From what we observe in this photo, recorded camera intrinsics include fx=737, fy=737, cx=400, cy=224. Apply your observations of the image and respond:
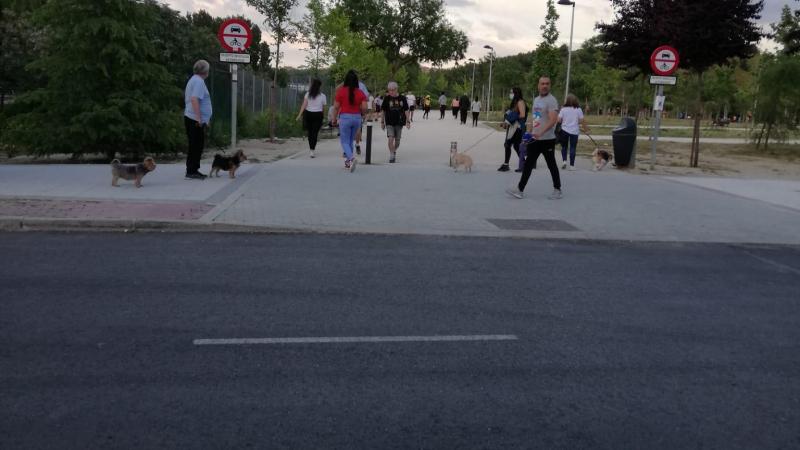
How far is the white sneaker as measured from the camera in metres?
11.7

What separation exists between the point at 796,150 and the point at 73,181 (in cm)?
2631

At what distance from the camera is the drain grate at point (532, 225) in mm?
9227

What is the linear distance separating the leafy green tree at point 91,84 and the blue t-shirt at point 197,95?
2.76 metres

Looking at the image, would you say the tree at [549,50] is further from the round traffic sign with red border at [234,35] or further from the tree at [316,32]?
the round traffic sign with red border at [234,35]

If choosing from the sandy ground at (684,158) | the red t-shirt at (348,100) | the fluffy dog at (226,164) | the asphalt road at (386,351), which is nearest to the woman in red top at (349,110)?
the red t-shirt at (348,100)

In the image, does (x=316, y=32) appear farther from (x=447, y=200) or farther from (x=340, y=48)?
(x=447, y=200)

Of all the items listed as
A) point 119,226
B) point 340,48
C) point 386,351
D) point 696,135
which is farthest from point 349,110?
point 340,48

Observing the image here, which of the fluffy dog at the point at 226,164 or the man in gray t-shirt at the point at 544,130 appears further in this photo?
the fluffy dog at the point at 226,164

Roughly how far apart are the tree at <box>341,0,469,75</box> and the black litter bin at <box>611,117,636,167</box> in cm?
5217

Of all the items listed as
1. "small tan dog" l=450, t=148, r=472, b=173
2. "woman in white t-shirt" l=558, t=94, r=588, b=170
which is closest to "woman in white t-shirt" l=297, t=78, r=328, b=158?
"small tan dog" l=450, t=148, r=472, b=173

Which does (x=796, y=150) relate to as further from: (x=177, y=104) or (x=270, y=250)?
(x=270, y=250)

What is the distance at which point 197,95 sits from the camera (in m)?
11.5

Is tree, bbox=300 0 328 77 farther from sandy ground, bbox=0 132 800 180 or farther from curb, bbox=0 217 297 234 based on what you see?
curb, bbox=0 217 297 234

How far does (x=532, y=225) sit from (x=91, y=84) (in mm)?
9196
